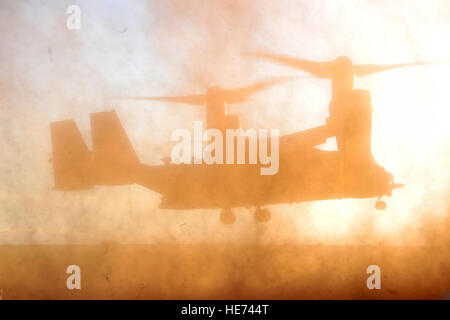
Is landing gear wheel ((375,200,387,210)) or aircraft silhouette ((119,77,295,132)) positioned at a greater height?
Result: aircraft silhouette ((119,77,295,132))

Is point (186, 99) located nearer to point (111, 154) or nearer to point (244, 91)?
point (244, 91)

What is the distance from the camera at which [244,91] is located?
2729mm

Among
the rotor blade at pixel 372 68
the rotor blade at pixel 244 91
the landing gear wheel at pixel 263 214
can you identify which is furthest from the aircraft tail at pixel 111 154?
the rotor blade at pixel 372 68

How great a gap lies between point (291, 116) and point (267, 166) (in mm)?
442

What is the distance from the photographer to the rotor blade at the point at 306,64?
272 cm

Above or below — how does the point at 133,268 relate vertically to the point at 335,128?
below

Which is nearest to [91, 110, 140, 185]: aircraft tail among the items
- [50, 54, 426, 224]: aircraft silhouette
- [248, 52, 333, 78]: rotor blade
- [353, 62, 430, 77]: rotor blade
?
[50, 54, 426, 224]: aircraft silhouette

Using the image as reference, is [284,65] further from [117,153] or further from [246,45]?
[117,153]

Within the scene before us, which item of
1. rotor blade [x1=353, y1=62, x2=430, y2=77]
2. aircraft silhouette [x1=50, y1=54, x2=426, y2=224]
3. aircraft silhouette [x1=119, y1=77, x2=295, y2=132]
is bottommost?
aircraft silhouette [x1=50, y1=54, x2=426, y2=224]

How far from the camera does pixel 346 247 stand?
2.71m

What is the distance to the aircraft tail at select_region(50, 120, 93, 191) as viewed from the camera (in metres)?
2.65

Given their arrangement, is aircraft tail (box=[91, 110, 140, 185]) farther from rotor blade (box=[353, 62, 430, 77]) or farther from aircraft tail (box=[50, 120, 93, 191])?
rotor blade (box=[353, 62, 430, 77])

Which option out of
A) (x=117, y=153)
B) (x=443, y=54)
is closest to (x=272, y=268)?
(x=117, y=153)

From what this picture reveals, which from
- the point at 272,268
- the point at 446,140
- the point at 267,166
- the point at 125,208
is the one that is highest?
the point at 446,140
